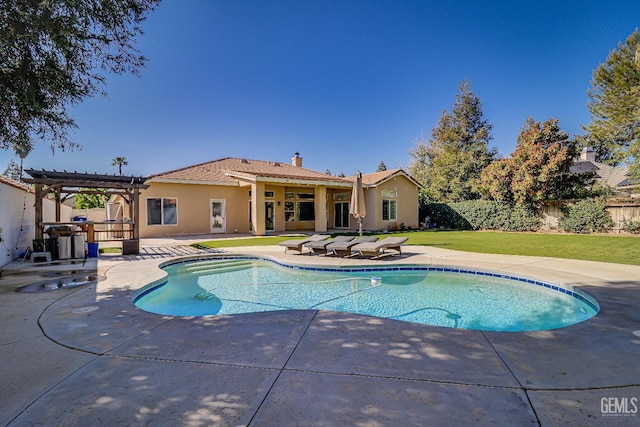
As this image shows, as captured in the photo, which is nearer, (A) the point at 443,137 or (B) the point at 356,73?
(B) the point at 356,73

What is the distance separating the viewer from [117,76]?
21.6 feet

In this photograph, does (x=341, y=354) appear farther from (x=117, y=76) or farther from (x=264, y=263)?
(x=264, y=263)

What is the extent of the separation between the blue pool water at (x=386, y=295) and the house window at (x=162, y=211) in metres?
9.95

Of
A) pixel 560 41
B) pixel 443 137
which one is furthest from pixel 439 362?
pixel 443 137

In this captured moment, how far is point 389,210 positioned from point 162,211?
51.8 feet

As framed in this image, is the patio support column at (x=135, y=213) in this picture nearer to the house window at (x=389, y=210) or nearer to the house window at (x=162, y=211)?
the house window at (x=162, y=211)

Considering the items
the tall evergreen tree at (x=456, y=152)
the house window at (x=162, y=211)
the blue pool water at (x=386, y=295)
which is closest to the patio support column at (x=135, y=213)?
the blue pool water at (x=386, y=295)

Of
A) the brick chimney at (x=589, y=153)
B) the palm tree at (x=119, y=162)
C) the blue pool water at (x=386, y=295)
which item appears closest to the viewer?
the blue pool water at (x=386, y=295)

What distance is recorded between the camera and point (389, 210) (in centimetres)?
2364

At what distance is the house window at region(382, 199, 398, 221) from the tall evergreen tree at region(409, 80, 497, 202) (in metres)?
5.24

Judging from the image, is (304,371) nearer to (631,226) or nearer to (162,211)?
(162,211)

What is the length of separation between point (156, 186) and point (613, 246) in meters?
22.4

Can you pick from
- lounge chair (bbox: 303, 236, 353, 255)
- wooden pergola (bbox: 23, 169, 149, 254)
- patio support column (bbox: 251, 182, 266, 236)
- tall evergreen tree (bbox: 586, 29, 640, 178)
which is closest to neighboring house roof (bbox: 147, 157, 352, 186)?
patio support column (bbox: 251, 182, 266, 236)

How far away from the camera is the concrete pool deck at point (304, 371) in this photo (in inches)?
87.4
